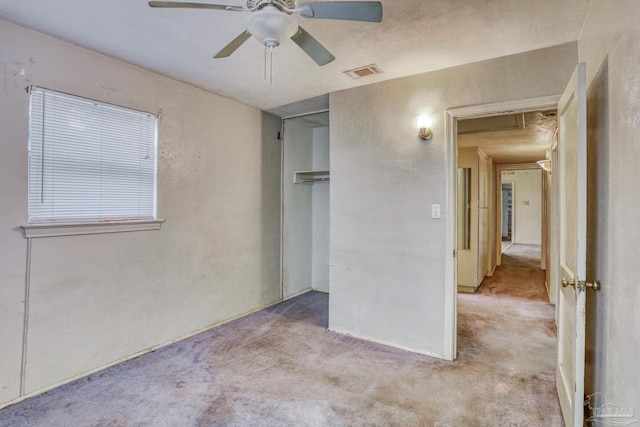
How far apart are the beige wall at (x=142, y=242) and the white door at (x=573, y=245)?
289 centimetres

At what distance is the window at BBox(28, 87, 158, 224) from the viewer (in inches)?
86.3

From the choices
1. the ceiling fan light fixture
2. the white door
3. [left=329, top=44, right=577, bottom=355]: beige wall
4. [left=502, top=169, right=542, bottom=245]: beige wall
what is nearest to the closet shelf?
[left=329, top=44, right=577, bottom=355]: beige wall

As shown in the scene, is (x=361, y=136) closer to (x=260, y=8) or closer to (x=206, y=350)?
(x=260, y=8)

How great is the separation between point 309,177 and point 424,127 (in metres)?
Answer: 2.12

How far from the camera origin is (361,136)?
10.0 ft

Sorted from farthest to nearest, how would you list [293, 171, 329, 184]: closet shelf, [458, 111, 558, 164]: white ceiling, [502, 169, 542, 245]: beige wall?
[502, 169, 542, 245]: beige wall
[293, 171, 329, 184]: closet shelf
[458, 111, 558, 164]: white ceiling

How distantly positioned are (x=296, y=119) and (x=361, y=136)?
1516 mm

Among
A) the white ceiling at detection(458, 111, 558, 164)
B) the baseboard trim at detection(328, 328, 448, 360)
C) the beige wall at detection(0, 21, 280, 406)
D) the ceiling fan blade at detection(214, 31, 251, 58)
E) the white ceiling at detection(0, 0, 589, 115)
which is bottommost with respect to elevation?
the baseboard trim at detection(328, 328, 448, 360)

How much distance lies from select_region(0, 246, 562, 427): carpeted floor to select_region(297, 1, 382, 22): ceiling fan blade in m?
2.10

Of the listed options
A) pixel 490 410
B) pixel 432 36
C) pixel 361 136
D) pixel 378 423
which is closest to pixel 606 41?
pixel 432 36

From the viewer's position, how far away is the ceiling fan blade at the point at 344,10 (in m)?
1.36

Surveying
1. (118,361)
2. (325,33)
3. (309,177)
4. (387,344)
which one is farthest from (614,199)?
(309,177)

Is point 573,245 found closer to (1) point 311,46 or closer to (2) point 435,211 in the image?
(2) point 435,211

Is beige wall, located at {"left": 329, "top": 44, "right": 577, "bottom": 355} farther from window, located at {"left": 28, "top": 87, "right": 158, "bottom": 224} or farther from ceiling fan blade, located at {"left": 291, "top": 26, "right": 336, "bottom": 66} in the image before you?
window, located at {"left": 28, "top": 87, "right": 158, "bottom": 224}
